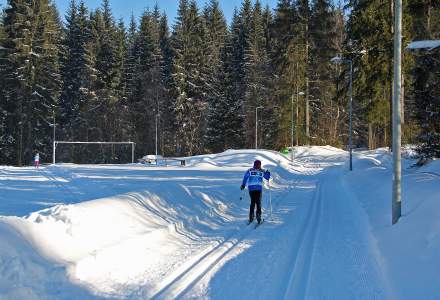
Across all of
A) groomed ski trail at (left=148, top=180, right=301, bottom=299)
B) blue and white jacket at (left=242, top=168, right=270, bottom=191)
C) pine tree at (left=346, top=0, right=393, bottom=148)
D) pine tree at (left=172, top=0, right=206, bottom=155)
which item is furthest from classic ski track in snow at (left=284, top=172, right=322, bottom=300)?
pine tree at (left=172, top=0, right=206, bottom=155)

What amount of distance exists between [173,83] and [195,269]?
5952 cm

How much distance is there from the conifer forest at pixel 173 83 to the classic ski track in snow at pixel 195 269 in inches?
1650

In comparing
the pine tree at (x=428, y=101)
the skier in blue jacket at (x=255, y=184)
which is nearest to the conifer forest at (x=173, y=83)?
the pine tree at (x=428, y=101)

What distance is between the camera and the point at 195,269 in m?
8.03

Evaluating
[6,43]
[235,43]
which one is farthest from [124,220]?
[235,43]

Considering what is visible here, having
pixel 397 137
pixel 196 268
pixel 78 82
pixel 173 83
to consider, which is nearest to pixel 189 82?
pixel 173 83

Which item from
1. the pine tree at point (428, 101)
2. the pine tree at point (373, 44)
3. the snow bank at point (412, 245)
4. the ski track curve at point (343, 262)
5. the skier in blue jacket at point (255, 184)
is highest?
the pine tree at point (373, 44)

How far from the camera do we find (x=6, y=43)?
182ft

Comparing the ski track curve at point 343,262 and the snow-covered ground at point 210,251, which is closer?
the snow-covered ground at point 210,251

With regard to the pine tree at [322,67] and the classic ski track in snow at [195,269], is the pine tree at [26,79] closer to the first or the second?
the pine tree at [322,67]

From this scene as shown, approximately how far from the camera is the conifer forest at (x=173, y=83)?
56969 mm

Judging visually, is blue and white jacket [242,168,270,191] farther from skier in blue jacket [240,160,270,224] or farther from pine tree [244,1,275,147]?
pine tree [244,1,275,147]

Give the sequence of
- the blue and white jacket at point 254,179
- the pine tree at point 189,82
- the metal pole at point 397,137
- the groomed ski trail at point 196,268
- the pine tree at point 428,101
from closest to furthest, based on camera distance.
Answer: the groomed ski trail at point 196,268
the metal pole at point 397,137
the blue and white jacket at point 254,179
the pine tree at point 428,101
the pine tree at point 189,82

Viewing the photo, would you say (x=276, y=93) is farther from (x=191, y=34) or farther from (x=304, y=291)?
(x=304, y=291)
